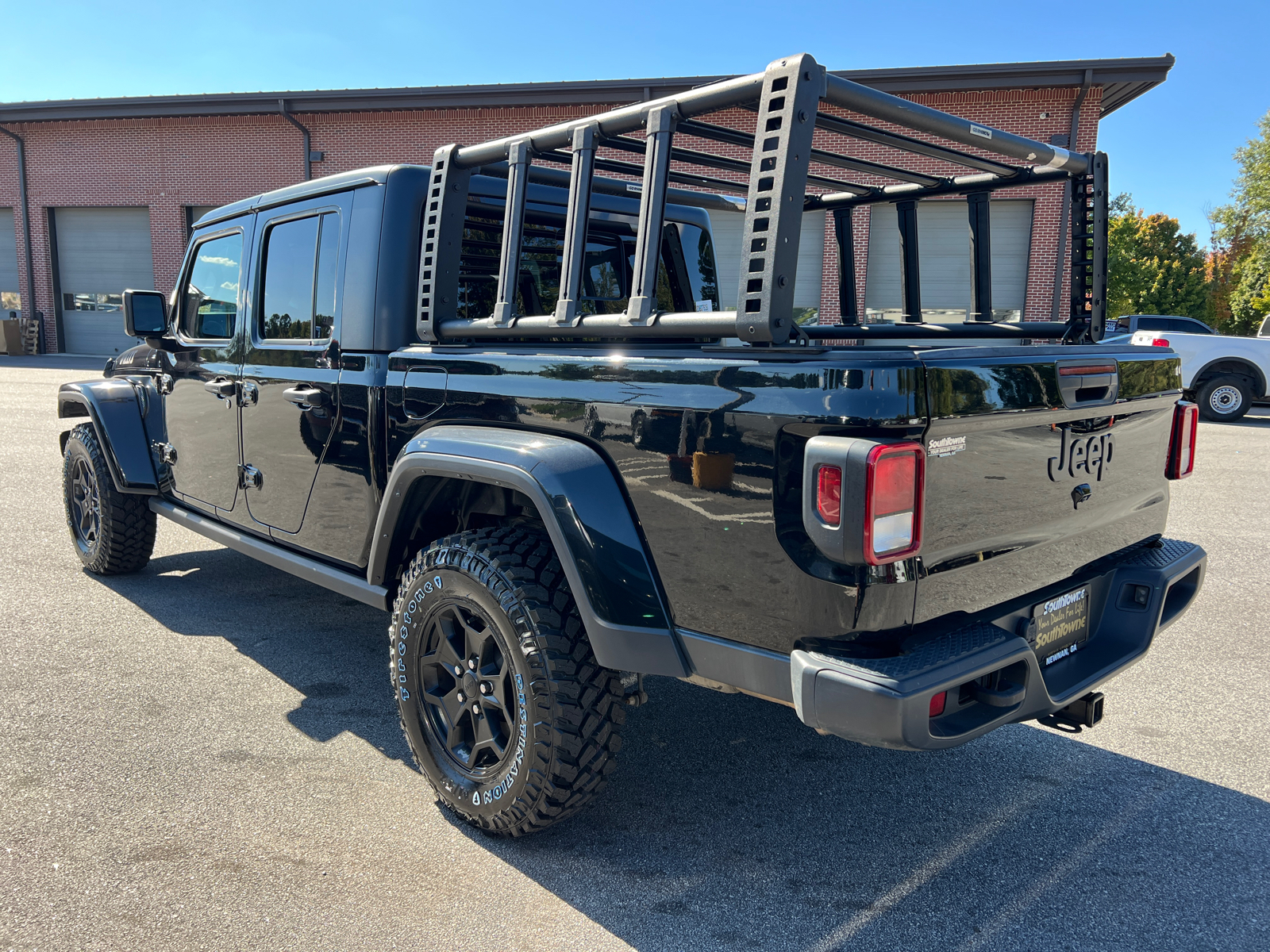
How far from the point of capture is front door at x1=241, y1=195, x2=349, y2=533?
11.3 ft

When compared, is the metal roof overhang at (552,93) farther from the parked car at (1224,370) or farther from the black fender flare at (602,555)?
the black fender flare at (602,555)

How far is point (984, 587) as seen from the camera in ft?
7.52

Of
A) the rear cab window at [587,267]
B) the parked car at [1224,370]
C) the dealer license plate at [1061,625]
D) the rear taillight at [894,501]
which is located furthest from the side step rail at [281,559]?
the parked car at [1224,370]

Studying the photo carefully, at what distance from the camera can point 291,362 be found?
11.8ft

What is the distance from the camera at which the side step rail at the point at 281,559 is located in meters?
3.30

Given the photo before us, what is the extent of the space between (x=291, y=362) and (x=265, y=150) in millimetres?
22907

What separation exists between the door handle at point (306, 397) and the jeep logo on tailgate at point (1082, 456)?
249cm

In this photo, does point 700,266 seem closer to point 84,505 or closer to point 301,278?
point 301,278

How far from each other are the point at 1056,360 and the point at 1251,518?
6427 mm

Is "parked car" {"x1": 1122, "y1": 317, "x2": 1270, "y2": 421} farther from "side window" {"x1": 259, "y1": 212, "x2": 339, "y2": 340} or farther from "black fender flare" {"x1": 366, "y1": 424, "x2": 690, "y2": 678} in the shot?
"black fender flare" {"x1": 366, "y1": 424, "x2": 690, "y2": 678}

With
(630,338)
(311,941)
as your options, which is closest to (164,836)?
(311,941)

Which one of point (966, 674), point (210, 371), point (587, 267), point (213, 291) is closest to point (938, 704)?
point (966, 674)

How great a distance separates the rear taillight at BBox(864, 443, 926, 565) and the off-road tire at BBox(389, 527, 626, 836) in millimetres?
944

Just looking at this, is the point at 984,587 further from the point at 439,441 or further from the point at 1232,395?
the point at 1232,395
